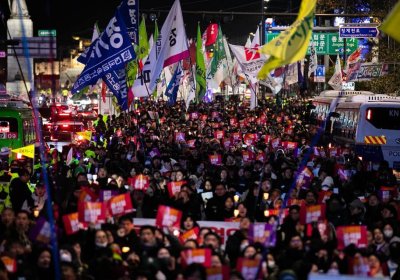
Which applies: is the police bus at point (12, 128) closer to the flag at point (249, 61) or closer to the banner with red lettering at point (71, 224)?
the flag at point (249, 61)

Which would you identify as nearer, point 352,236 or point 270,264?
point 270,264

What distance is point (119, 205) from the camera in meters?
12.1

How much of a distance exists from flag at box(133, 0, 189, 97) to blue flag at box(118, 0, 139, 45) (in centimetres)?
109

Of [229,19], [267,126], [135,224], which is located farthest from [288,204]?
[267,126]

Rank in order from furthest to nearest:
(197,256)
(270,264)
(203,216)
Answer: (203,216)
(270,264)
(197,256)

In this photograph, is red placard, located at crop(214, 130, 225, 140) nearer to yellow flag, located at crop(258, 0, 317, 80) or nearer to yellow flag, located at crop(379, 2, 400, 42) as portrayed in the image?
yellow flag, located at crop(258, 0, 317, 80)

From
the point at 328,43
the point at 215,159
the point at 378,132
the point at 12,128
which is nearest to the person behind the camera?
the point at 215,159

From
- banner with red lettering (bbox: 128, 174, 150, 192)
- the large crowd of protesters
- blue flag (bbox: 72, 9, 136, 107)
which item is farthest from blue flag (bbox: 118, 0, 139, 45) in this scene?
banner with red lettering (bbox: 128, 174, 150, 192)

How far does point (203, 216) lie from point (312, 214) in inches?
100

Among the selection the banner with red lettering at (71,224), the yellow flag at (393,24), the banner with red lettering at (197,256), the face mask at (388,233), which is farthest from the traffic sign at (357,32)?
the banner with red lettering at (197,256)

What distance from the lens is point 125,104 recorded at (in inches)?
953

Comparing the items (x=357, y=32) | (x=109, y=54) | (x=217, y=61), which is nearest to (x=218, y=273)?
(x=109, y=54)

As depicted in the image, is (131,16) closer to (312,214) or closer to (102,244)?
(312,214)

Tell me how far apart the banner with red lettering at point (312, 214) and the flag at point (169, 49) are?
14.3 m
